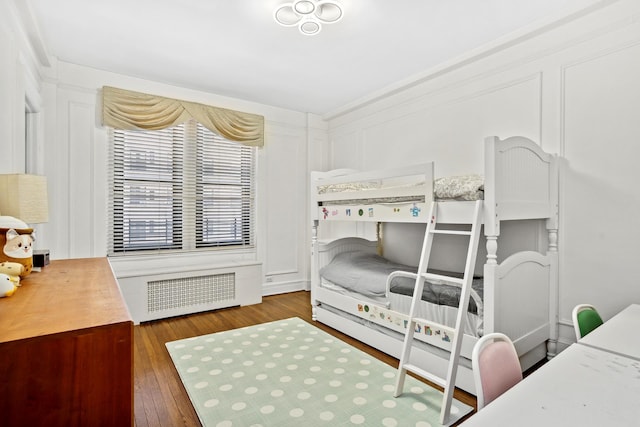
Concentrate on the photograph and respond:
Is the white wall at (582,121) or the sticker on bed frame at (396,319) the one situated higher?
the white wall at (582,121)

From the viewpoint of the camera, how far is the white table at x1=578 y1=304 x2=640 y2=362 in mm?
1344

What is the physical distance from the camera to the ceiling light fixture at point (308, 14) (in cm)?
236

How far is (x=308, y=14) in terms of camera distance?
8.05 feet

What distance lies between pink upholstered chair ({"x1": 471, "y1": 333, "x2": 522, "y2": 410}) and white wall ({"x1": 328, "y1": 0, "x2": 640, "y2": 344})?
1694 millimetres

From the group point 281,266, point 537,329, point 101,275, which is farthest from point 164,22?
point 537,329

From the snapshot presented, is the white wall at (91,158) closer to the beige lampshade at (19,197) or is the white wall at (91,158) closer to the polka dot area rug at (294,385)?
the beige lampshade at (19,197)

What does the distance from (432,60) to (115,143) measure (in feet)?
11.0

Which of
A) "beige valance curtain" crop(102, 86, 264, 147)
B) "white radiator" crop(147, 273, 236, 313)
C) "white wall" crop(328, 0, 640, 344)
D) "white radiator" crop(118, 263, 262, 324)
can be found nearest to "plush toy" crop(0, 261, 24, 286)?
"white radiator" crop(118, 263, 262, 324)

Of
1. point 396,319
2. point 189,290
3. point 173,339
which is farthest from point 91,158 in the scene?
point 396,319

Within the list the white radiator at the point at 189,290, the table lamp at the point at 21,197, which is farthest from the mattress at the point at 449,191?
the table lamp at the point at 21,197

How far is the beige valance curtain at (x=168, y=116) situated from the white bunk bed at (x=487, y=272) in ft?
5.59

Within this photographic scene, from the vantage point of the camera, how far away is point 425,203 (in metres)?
2.42

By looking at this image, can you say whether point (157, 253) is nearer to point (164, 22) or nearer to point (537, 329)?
point (164, 22)

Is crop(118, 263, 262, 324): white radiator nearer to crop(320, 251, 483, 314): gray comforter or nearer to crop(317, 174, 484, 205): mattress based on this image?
crop(320, 251, 483, 314): gray comforter
